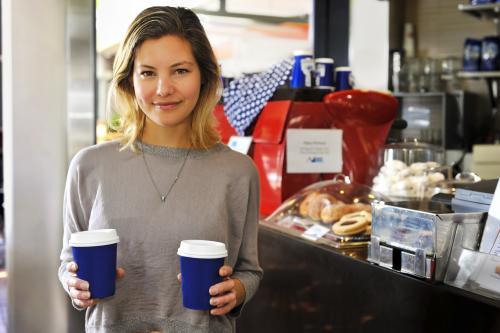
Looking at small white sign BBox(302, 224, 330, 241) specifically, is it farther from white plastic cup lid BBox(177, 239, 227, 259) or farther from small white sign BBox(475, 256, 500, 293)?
white plastic cup lid BBox(177, 239, 227, 259)

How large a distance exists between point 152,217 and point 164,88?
28 cm

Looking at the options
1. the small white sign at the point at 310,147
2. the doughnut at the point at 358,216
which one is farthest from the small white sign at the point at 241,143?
the doughnut at the point at 358,216

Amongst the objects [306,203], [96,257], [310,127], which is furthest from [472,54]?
[96,257]

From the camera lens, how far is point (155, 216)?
1.41 metres

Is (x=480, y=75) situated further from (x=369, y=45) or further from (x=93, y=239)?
(x=93, y=239)

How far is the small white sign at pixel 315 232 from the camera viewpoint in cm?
218

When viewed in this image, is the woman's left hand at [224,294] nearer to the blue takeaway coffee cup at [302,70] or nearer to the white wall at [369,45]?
the blue takeaway coffee cup at [302,70]

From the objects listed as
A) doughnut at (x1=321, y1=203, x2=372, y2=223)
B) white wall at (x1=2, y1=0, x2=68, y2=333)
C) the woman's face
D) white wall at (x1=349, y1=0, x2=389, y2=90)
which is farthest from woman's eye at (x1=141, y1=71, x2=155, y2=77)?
white wall at (x1=349, y1=0, x2=389, y2=90)

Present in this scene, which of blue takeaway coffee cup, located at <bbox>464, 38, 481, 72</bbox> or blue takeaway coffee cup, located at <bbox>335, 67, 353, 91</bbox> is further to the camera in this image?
blue takeaway coffee cup, located at <bbox>464, 38, 481, 72</bbox>

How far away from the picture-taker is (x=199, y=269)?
1.23m

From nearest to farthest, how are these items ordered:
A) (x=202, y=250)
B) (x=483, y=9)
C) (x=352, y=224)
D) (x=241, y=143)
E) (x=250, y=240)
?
(x=202, y=250) → (x=250, y=240) → (x=352, y=224) → (x=241, y=143) → (x=483, y=9)

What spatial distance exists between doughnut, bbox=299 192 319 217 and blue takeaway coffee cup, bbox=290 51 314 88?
0.62m

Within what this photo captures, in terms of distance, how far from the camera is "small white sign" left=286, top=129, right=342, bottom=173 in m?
2.71

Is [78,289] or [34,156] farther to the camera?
[34,156]
